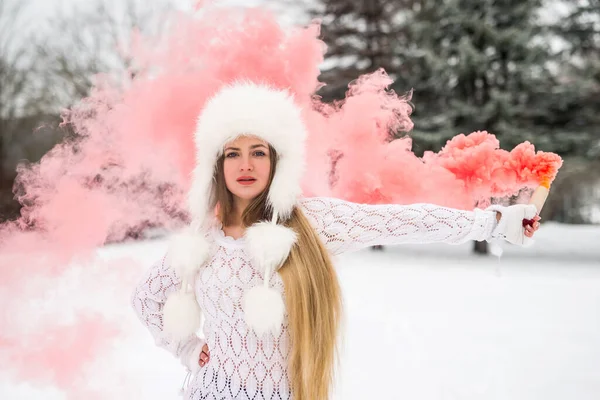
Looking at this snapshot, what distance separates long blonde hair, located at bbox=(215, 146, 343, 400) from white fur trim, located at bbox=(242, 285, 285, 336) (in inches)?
2.0

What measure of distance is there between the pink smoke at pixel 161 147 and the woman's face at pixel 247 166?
30.5 inches

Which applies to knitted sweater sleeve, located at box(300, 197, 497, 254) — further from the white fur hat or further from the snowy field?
the snowy field

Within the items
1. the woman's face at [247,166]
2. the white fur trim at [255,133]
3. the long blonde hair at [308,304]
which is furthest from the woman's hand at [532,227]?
the woman's face at [247,166]

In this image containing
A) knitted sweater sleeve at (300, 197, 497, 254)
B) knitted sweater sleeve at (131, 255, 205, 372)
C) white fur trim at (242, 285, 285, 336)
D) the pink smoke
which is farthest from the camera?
the pink smoke

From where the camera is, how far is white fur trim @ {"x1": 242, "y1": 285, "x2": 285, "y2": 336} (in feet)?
4.91

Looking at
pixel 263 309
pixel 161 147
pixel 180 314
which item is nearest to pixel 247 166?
pixel 263 309

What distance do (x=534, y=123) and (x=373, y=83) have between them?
28.3ft

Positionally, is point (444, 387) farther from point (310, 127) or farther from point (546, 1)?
point (546, 1)

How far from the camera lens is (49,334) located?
273 centimetres

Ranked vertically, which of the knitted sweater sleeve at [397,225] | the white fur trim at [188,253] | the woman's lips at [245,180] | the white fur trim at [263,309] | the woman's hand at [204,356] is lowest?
the woman's hand at [204,356]

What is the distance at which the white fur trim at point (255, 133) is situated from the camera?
1649 mm

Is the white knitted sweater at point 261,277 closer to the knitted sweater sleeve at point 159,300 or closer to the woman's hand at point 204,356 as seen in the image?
the woman's hand at point 204,356

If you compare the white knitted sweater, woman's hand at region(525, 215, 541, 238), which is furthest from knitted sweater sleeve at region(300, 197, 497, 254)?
woman's hand at region(525, 215, 541, 238)

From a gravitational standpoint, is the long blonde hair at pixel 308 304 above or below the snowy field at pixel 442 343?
above
